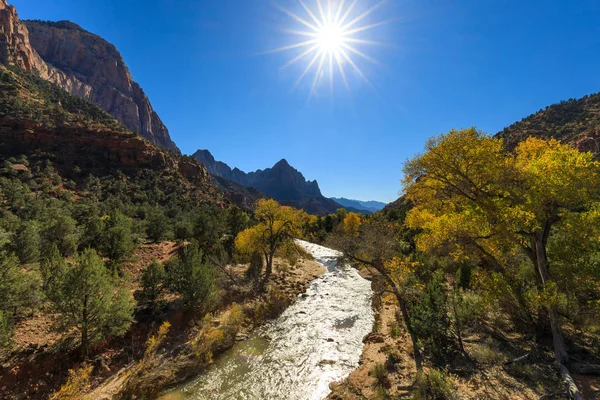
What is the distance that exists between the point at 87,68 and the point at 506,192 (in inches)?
9455

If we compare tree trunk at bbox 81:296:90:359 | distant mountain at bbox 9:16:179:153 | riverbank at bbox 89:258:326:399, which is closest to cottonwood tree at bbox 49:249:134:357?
tree trunk at bbox 81:296:90:359

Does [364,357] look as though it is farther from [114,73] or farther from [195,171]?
[114,73]

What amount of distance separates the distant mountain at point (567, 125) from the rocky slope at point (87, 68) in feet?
545

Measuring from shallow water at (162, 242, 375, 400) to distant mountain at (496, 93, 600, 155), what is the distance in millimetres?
47912

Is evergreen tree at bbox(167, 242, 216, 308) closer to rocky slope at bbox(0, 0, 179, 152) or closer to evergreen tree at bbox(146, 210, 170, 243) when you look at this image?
evergreen tree at bbox(146, 210, 170, 243)

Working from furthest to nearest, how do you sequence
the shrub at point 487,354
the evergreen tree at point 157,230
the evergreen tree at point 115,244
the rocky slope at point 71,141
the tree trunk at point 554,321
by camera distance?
the rocky slope at point 71,141, the evergreen tree at point 157,230, the evergreen tree at point 115,244, the shrub at point 487,354, the tree trunk at point 554,321

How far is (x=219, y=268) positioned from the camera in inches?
877

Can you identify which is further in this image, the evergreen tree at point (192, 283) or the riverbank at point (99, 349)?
the evergreen tree at point (192, 283)

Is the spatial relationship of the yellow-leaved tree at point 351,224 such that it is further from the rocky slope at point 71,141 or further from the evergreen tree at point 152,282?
the evergreen tree at point 152,282

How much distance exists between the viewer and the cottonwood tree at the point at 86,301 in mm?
10281

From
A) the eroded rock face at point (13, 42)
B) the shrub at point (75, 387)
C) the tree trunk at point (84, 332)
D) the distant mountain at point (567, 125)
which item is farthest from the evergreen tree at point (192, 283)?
the eroded rock face at point (13, 42)

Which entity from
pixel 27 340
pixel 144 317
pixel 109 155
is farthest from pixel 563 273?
pixel 109 155

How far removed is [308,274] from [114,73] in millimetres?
233512

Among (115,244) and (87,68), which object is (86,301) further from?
(87,68)
